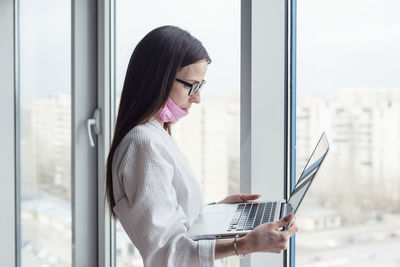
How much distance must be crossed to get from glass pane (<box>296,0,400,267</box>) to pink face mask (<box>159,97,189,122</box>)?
33 cm

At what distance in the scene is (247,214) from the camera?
108 cm

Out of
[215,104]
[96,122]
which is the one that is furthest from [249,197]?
[96,122]

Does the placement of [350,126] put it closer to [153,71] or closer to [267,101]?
[267,101]

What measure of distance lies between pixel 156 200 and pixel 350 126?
0.48 m

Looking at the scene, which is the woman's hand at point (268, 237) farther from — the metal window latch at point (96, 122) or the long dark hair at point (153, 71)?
the metal window latch at point (96, 122)

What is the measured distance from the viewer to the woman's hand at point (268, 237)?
921mm

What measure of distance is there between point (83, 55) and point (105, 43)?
121 mm

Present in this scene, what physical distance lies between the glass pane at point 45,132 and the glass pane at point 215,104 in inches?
33.8

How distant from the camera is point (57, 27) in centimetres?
241

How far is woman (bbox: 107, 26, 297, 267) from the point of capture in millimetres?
983

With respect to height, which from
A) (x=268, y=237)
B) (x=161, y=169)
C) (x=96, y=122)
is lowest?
(x=268, y=237)
